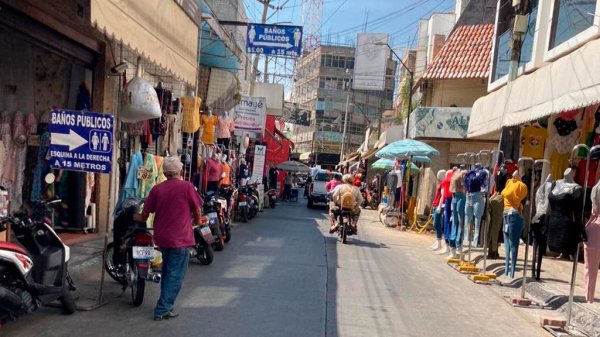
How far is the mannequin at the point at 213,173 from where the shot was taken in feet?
43.6

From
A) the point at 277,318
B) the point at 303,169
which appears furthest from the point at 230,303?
the point at 303,169

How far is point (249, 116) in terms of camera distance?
19.5 metres

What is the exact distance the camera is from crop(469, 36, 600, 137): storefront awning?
695 centimetres

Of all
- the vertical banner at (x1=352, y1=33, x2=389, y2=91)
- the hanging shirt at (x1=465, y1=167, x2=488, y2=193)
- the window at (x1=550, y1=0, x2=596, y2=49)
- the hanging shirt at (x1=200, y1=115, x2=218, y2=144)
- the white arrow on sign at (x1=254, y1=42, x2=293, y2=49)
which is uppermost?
the vertical banner at (x1=352, y1=33, x2=389, y2=91)

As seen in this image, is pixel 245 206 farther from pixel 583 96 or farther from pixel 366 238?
pixel 583 96

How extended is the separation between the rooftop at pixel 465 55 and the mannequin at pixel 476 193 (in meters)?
12.0

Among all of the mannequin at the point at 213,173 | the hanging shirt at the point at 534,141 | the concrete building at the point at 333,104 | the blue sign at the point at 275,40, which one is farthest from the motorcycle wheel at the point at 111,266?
the concrete building at the point at 333,104

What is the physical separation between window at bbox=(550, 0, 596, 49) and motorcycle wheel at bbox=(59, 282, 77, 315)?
822cm

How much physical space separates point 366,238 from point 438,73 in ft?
33.4

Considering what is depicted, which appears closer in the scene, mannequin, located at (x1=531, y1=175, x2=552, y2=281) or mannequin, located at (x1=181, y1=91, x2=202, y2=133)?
mannequin, located at (x1=531, y1=175, x2=552, y2=281)

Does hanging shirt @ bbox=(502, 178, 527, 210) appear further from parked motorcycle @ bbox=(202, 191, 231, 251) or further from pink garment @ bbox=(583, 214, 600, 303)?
parked motorcycle @ bbox=(202, 191, 231, 251)

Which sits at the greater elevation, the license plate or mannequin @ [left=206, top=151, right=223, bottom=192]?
mannequin @ [left=206, top=151, right=223, bottom=192]

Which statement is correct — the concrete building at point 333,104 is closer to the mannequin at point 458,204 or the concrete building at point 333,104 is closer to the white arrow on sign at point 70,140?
the mannequin at point 458,204

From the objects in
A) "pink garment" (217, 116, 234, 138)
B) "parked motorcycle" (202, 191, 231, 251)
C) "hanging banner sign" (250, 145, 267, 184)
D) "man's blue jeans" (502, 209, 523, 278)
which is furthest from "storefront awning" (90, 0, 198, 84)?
"hanging banner sign" (250, 145, 267, 184)
